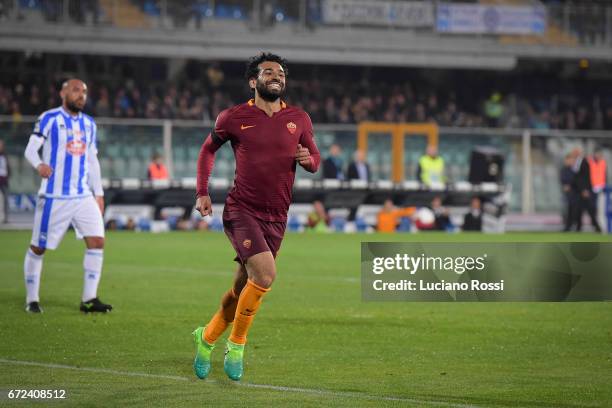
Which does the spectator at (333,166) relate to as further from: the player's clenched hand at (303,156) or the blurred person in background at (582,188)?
the player's clenched hand at (303,156)

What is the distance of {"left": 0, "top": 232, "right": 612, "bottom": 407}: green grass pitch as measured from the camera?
25.7 feet

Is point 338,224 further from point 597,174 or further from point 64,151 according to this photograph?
point 64,151

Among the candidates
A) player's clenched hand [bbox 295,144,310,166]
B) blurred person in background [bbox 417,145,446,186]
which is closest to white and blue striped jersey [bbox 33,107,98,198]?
player's clenched hand [bbox 295,144,310,166]

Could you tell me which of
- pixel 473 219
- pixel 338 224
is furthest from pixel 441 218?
pixel 338 224

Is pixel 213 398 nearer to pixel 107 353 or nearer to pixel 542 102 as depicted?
pixel 107 353

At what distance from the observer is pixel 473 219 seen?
98.0 feet

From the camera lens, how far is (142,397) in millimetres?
7559

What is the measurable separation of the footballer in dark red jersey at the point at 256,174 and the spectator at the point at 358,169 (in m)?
21.2

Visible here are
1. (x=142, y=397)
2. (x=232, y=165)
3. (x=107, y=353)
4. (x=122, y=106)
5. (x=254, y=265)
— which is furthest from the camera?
(x=122, y=106)

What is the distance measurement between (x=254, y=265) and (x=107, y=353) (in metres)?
1.92

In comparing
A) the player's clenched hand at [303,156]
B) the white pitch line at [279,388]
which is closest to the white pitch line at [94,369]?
the white pitch line at [279,388]

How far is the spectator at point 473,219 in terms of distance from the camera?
29.8 metres

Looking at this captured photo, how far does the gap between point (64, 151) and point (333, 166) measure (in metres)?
17.7

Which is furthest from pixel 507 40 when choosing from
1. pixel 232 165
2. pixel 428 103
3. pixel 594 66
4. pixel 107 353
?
pixel 107 353
